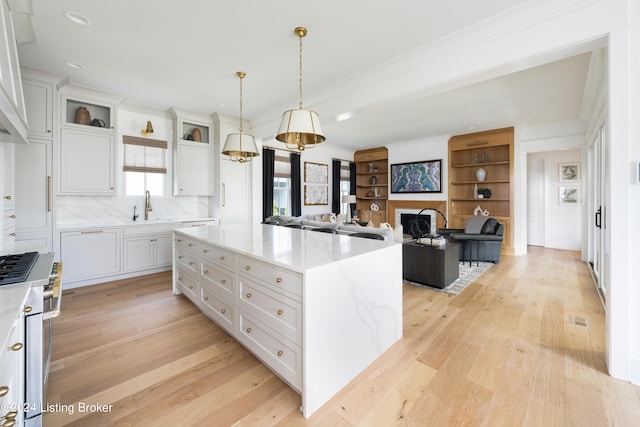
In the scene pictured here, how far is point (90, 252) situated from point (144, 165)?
1643 mm

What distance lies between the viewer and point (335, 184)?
789 centimetres

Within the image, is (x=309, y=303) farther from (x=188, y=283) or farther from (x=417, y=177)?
(x=417, y=177)

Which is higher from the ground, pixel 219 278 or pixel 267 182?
pixel 267 182

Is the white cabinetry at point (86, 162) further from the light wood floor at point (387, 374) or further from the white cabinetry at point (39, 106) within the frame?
the light wood floor at point (387, 374)

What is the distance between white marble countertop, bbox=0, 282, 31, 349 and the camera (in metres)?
0.84

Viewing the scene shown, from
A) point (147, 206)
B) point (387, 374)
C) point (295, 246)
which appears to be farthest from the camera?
point (147, 206)

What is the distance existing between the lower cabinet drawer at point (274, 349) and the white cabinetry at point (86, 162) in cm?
342

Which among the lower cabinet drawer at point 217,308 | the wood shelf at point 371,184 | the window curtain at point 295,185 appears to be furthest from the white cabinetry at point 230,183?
the wood shelf at point 371,184

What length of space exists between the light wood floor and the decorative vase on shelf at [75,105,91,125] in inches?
98.4

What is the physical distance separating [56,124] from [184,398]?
3.95m

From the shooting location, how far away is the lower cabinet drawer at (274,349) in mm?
1624

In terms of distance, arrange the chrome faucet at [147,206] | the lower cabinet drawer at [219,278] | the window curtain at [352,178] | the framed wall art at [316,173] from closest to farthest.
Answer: the lower cabinet drawer at [219,278] < the chrome faucet at [147,206] < the framed wall art at [316,173] < the window curtain at [352,178]

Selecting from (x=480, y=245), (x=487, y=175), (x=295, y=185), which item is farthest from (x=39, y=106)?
(x=487, y=175)

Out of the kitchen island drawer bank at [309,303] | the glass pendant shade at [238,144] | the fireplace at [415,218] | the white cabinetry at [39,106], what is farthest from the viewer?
the fireplace at [415,218]
